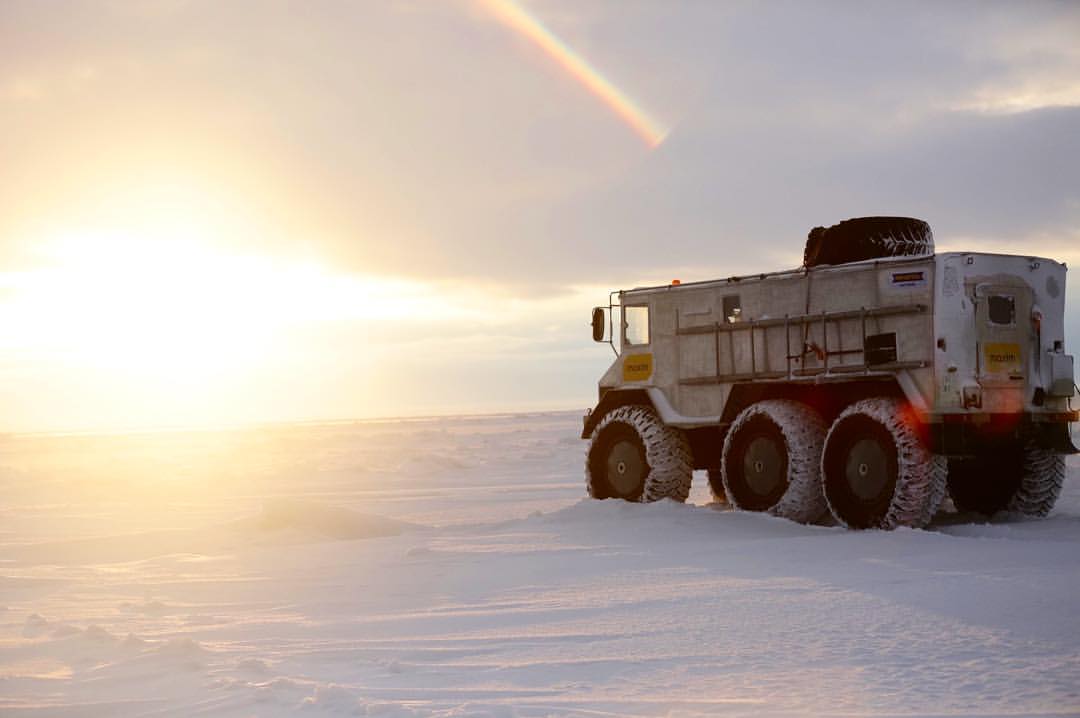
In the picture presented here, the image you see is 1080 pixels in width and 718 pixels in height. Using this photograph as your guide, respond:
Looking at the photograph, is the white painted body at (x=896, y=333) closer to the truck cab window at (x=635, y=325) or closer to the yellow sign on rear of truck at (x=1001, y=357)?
the yellow sign on rear of truck at (x=1001, y=357)

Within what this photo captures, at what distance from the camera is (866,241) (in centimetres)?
1390

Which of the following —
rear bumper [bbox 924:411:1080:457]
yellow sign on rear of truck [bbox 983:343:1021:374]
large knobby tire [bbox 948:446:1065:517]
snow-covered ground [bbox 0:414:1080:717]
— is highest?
yellow sign on rear of truck [bbox 983:343:1021:374]

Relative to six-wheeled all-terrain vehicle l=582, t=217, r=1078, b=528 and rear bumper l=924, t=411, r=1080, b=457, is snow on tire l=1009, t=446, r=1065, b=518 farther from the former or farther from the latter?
rear bumper l=924, t=411, r=1080, b=457

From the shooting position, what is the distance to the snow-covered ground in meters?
6.00

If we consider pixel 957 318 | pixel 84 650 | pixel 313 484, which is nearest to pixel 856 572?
pixel 957 318

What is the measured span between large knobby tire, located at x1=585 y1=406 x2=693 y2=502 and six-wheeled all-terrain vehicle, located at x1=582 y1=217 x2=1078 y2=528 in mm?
24

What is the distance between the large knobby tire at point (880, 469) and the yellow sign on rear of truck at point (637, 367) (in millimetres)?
3325

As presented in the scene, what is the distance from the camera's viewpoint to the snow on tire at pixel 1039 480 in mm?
13828

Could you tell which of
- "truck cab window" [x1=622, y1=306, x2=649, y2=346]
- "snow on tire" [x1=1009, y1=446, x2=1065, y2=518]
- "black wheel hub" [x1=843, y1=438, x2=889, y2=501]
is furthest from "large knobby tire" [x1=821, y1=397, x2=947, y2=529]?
"truck cab window" [x1=622, y1=306, x2=649, y2=346]

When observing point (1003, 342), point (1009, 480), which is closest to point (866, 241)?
point (1003, 342)

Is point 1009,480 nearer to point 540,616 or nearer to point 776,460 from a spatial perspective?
point 776,460

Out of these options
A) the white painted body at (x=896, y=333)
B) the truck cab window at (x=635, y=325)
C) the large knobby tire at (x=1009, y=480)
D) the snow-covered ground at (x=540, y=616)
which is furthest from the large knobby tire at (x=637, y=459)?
the large knobby tire at (x=1009, y=480)

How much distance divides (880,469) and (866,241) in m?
2.97

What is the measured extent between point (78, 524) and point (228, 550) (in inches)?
182
